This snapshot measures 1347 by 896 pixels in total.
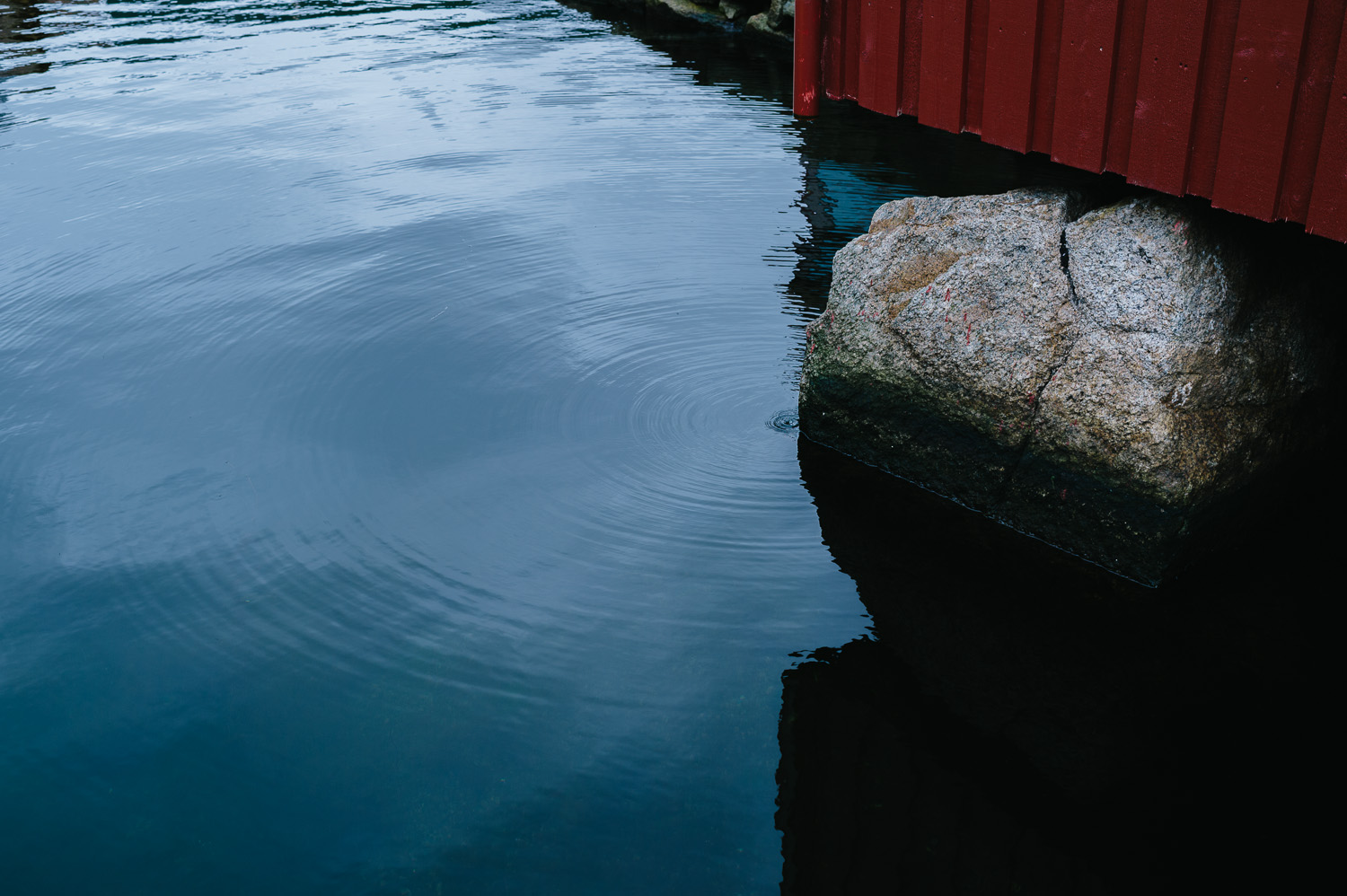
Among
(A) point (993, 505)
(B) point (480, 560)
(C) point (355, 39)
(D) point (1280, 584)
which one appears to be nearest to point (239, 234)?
(B) point (480, 560)

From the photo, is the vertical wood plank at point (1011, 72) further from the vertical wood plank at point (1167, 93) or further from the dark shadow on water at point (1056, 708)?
the vertical wood plank at point (1167, 93)

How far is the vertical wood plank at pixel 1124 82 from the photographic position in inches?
169

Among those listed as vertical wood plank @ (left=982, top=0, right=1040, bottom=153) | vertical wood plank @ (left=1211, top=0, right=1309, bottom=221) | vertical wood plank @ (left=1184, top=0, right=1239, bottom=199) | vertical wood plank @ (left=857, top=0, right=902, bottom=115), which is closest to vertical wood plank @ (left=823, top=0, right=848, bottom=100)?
vertical wood plank @ (left=857, top=0, right=902, bottom=115)

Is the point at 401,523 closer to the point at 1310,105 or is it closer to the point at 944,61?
the point at 944,61

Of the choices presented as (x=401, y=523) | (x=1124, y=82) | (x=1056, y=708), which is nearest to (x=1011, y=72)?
(x=1124, y=82)

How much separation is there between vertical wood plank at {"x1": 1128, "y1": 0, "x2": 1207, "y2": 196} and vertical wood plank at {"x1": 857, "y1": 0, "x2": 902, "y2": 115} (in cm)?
137

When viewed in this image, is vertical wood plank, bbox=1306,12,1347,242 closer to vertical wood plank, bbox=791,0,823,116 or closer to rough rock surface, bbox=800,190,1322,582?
rough rock surface, bbox=800,190,1322,582

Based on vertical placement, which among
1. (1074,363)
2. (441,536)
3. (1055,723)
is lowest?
(1055,723)

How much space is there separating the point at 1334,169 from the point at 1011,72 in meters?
1.47

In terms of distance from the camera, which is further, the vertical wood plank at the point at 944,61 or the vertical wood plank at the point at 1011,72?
the vertical wood plank at the point at 944,61

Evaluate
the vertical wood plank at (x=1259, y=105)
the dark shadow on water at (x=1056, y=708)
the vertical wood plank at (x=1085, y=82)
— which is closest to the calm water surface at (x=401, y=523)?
the dark shadow on water at (x=1056, y=708)

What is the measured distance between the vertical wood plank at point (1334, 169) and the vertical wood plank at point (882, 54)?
2116 mm

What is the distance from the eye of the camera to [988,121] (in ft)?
16.4

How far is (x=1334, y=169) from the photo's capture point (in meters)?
3.79
